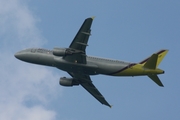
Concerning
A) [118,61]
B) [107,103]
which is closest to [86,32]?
[118,61]

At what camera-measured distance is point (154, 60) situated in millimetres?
72375

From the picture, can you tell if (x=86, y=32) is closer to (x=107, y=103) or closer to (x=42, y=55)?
(x=42, y=55)

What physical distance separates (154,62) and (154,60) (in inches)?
16.4

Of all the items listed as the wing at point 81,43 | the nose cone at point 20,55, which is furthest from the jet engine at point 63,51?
the nose cone at point 20,55

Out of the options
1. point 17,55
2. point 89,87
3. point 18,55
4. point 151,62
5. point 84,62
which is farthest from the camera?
point 89,87

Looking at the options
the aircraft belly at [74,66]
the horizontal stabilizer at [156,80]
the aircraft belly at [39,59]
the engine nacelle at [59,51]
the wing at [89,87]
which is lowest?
the wing at [89,87]

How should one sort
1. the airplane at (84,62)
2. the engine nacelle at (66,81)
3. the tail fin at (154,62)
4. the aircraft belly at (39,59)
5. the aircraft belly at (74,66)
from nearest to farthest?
the tail fin at (154,62) → the airplane at (84,62) → the aircraft belly at (74,66) → the aircraft belly at (39,59) → the engine nacelle at (66,81)

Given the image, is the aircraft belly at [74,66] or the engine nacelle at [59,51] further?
the aircraft belly at [74,66]

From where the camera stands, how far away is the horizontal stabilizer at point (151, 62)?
71.9 m

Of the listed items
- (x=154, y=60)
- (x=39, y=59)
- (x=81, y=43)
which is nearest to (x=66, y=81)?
(x=39, y=59)

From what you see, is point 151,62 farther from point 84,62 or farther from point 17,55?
point 17,55

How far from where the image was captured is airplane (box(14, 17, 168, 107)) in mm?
72625

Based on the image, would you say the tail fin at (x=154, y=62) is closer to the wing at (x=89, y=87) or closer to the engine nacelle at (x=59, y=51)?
the wing at (x=89, y=87)

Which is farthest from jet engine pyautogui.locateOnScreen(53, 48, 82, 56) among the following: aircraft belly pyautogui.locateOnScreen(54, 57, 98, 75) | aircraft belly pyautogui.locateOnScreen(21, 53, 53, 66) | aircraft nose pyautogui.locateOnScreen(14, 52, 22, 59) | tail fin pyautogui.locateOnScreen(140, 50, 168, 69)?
tail fin pyautogui.locateOnScreen(140, 50, 168, 69)
